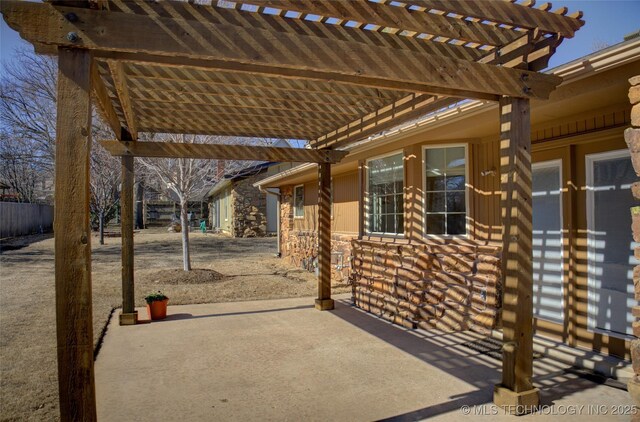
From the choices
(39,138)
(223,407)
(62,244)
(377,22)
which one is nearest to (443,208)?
(377,22)

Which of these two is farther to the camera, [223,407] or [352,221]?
[352,221]

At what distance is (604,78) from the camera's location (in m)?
3.44

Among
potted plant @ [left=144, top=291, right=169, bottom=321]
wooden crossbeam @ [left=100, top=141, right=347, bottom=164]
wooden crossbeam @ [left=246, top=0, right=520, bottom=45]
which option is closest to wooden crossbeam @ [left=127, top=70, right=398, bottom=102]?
wooden crossbeam @ [left=246, top=0, right=520, bottom=45]

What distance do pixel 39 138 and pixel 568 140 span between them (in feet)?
58.9

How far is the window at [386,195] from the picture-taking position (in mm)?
6672

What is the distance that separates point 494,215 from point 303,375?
2.98 m

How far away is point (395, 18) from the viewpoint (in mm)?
2980

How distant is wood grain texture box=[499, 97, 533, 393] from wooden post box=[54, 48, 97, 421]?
110 inches

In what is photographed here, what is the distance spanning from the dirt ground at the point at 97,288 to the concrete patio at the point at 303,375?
0.51 m

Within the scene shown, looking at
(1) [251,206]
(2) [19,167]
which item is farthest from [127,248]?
(2) [19,167]

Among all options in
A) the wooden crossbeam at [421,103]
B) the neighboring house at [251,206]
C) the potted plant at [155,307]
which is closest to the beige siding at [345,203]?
the wooden crossbeam at [421,103]

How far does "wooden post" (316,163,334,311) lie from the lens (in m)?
6.66

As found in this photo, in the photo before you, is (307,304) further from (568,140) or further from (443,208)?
(568,140)

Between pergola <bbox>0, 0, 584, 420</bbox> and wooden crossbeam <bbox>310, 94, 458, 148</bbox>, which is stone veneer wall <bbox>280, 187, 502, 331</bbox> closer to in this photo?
wooden crossbeam <bbox>310, 94, 458, 148</bbox>
